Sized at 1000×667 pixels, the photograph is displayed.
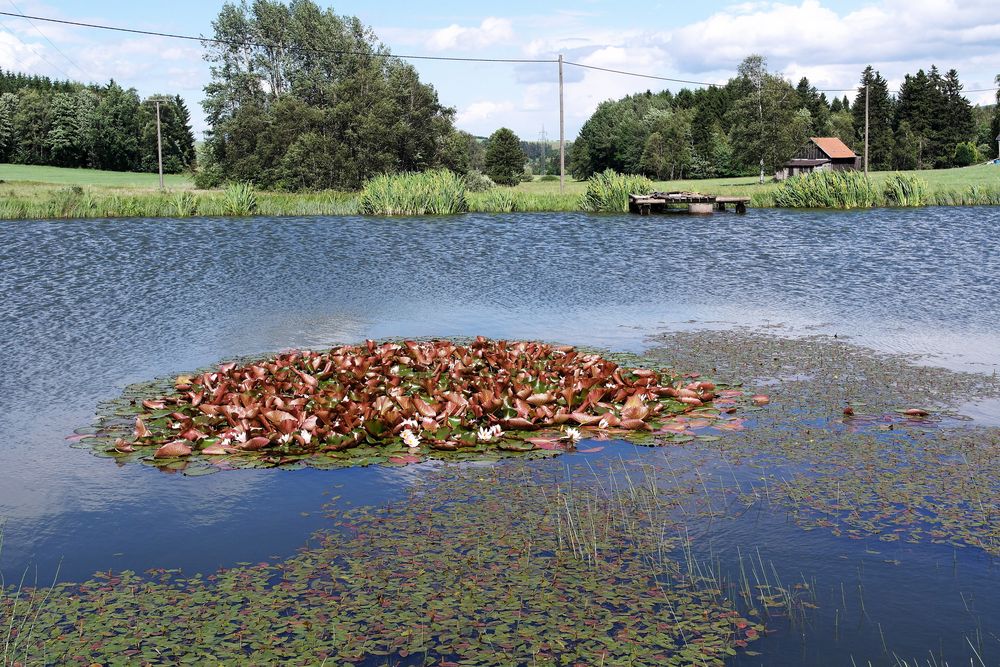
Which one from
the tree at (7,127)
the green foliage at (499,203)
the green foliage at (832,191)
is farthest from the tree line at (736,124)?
the tree at (7,127)

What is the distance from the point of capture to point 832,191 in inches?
1810

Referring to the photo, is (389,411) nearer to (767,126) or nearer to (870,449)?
(870,449)

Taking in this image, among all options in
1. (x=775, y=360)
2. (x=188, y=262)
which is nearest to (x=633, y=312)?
(x=775, y=360)

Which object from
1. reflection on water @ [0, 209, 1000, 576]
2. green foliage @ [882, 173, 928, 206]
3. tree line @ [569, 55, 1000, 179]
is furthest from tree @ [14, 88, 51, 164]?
green foliage @ [882, 173, 928, 206]

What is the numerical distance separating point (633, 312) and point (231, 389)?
835 cm

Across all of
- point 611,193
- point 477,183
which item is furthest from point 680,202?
point 477,183

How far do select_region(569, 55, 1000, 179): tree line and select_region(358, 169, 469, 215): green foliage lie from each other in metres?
48.8

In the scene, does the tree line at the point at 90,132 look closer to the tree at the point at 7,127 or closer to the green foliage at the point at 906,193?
the tree at the point at 7,127

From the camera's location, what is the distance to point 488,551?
5.91 meters

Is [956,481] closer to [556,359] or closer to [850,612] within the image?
[850,612]

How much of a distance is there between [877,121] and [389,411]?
106519mm

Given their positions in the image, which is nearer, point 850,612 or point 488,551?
point 850,612

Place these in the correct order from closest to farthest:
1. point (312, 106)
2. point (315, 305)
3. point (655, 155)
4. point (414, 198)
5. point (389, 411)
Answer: point (389, 411) < point (315, 305) < point (414, 198) < point (312, 106) < point (655, 155)

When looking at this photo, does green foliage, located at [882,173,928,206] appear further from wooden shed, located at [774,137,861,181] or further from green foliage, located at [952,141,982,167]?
green foliage, located at [952,141,982,167]
